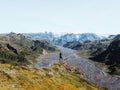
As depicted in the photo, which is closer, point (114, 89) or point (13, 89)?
point (13, 89)

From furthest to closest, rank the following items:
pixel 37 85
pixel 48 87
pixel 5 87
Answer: pixel 48 87
pixel 37 85
pixel 5 87

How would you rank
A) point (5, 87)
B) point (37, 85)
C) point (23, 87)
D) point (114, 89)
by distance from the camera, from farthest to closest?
point (114, 89) < point (37, 85) < point (23, 87) < point (5, 87)

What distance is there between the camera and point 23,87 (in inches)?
2456

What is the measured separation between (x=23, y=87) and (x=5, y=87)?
577 centimetres

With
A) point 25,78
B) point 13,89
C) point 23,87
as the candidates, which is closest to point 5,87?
point 13,89

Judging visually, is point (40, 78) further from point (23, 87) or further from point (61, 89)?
point (23, 87)

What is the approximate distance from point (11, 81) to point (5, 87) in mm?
8066

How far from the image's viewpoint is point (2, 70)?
7162 centimetres

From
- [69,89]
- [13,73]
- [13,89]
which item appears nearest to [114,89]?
[69,89]

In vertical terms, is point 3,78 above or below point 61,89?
above

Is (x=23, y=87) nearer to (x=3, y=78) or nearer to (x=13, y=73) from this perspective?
(x=3, y=78)

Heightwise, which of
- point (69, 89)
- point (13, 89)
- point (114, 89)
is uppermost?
point (13, 89)

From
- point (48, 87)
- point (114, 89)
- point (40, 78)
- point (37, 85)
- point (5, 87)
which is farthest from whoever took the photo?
point (114, 89)

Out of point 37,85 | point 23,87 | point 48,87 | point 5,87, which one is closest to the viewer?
point 5,87
